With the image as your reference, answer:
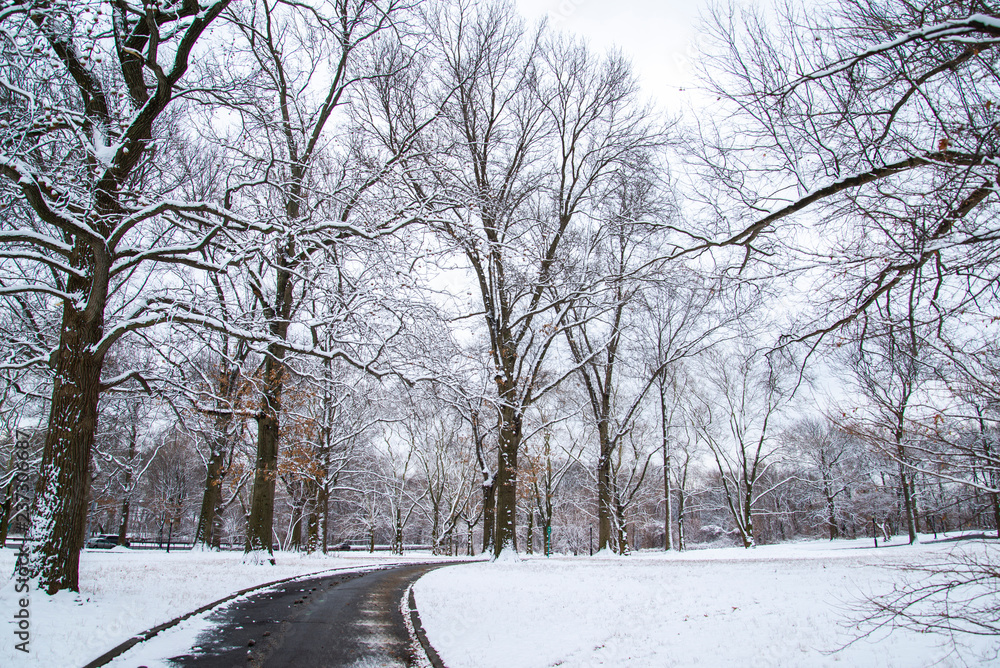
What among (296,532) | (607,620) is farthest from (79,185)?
(296,532)

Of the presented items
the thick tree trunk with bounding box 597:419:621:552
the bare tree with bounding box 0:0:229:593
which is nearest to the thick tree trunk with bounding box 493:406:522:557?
the thick tree trunk with bounding box 597:419:621:552

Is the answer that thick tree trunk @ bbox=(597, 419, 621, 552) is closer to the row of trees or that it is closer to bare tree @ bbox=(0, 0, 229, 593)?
the row of trees

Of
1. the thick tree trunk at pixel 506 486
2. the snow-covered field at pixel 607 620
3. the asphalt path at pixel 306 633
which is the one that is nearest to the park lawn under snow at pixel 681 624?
the snow-covered field at pixel 607 620

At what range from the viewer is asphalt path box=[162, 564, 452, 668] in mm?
5344

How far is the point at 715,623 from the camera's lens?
6.30 m

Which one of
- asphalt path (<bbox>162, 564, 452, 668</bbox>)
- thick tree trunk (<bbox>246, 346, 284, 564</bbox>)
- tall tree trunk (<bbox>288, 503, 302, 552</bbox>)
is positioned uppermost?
thick tree trunk (<bbox>246, 346, 284, 564</bbox>)

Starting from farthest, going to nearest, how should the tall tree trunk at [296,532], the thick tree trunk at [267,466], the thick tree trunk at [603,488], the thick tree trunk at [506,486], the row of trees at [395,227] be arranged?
the tall tree trunk at [296,532] → the thick tree trunk at [603,488] → the thick tree trunk at [506,486] → the thick tree trunk at [267,466] → the row of trees at [395,227]

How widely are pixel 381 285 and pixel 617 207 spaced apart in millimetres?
13229

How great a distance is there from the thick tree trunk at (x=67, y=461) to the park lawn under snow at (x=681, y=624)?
503 centimetres

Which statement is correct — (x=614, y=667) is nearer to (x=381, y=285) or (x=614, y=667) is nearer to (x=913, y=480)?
(x=913, y=480)

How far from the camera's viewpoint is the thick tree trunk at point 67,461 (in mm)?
7109

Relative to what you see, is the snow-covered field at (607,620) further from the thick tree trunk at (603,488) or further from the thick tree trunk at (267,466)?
the thick tree trunk at (603,488)

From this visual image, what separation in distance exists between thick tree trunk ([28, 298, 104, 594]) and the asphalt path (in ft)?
7.21

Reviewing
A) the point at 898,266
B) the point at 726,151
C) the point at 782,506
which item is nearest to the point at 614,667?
the point at 898,266
